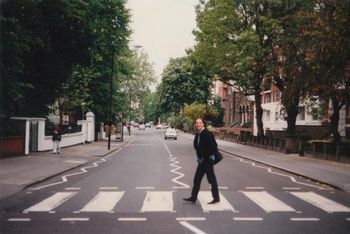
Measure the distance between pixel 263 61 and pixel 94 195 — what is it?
26.2m

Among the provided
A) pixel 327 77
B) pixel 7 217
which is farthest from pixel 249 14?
pixel 7 217

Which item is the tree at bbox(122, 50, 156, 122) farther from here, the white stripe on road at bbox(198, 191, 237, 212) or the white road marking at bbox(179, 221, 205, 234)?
the white road marking at bbox(179, 221, 205, 234)

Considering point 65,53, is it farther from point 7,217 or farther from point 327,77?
point 7,217

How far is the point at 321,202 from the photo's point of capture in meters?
12.1

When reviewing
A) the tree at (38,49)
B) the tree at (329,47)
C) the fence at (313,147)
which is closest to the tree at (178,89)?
the fence at (313,147)

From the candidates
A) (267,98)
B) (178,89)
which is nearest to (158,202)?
(267,98)

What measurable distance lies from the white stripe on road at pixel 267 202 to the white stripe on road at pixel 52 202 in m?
4.39

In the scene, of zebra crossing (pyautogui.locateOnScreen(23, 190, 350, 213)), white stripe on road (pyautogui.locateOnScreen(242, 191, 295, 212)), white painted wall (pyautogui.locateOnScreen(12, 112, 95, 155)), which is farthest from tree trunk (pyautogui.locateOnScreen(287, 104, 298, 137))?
white stripe on road (pyautogui.locateOnScreen(242, 191, 295, 212))

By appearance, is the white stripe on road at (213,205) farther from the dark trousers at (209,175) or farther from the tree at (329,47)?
the tree at (329,47)

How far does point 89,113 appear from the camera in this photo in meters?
49.6

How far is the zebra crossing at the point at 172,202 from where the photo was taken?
10766 millimetres

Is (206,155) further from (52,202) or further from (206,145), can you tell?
(52,202)

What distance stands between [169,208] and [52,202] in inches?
111

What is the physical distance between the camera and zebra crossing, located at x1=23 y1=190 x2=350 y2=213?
10.8m
